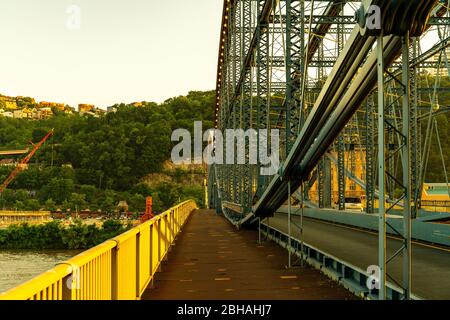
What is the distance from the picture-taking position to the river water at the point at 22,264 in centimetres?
7693

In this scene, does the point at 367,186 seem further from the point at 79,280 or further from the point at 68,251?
the point at 68,251

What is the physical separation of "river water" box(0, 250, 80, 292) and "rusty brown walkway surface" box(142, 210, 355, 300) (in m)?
57.8

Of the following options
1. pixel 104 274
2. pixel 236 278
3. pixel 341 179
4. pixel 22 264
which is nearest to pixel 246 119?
pixel 341 179

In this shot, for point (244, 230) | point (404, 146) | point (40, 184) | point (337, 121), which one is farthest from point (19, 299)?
point (40, 184)

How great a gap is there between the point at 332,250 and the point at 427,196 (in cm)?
3605

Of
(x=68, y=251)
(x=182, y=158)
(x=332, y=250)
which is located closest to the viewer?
(x=332, y=250)

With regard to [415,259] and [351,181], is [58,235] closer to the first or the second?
[351,181]

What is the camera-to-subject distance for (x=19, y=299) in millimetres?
2840

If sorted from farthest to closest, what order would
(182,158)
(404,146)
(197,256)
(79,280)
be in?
(182,158) → (197,256) → (404,146) → (79,280)

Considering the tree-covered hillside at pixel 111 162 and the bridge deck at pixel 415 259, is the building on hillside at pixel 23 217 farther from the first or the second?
the bridge deck at pixel 415 259

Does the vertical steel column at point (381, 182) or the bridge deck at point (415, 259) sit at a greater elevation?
the vertical steel column at point (381, 182)

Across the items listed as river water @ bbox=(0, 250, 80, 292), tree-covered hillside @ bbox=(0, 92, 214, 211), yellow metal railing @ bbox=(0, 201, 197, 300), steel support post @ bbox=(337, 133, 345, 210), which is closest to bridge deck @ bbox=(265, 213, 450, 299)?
yellow metal railing @ bbox=(0, 201, 197, 300)

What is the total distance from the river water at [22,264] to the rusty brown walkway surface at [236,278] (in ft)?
→ 190

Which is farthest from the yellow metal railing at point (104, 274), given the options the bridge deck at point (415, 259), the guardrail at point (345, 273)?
the bridge deck at point (415, 259)
